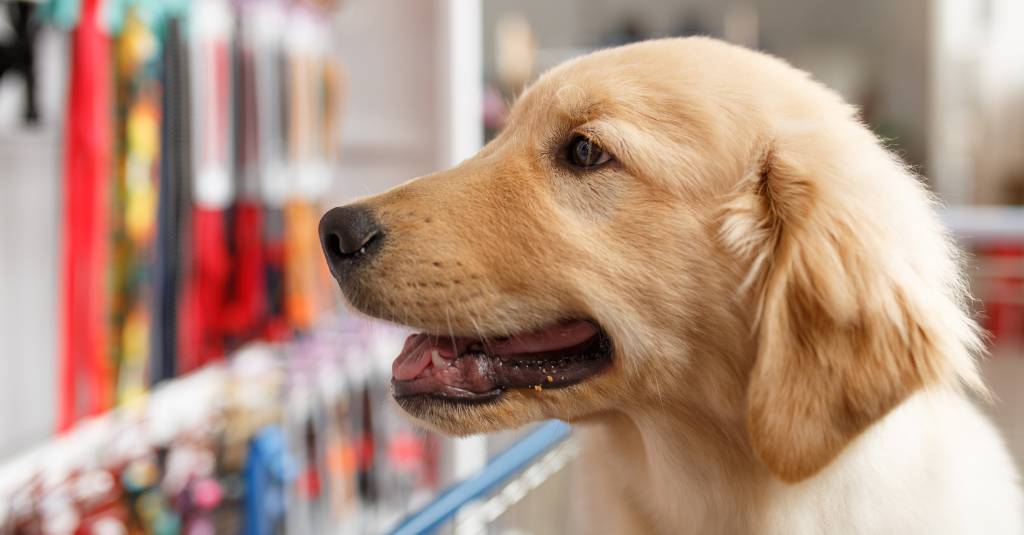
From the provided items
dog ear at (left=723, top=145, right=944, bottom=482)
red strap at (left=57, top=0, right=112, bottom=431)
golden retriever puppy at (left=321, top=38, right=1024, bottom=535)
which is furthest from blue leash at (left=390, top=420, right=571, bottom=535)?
red strap at (left=57, top=0, right=112, bottom=431)

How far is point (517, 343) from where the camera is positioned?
1.05 metres

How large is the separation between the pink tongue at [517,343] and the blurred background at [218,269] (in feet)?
0.37

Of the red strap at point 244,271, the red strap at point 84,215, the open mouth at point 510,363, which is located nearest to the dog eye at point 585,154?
the open mouth at point 510,363

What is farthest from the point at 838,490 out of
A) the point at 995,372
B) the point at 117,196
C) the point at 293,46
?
the point at 995,372

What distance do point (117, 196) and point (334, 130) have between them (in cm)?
91

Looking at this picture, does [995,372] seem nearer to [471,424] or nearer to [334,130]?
[334,130]

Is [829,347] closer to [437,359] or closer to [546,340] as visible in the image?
[546,340]

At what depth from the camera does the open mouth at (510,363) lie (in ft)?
3.39

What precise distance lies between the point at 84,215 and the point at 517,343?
0.90 meters

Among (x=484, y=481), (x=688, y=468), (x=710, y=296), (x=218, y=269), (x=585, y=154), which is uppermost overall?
(x=585, y=154)

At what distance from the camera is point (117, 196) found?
1586 millimetres

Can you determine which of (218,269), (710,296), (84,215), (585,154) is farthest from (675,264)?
(218,269)

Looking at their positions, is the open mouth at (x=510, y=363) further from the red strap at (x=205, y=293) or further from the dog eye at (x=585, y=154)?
the red strap at (x=205, y=293)

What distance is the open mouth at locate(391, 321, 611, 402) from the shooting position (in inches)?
40.7
